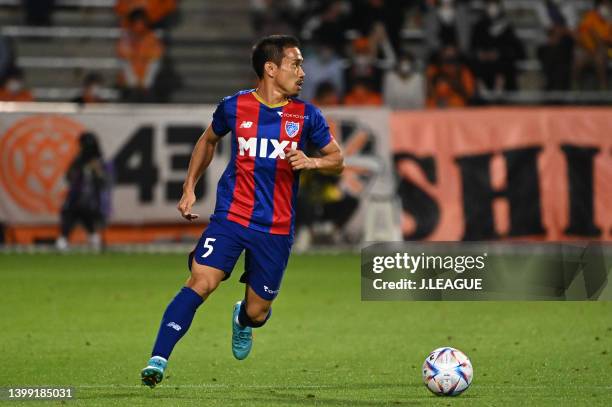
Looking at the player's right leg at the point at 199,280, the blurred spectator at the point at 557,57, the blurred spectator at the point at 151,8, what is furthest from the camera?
the blurred spectator at the point at 151,8

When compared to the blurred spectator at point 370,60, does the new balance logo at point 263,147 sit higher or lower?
lower

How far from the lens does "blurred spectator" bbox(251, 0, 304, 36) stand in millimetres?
23297

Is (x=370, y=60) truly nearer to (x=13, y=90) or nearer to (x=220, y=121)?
(x=13, y=90)

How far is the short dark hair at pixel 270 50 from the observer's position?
8.53 metres

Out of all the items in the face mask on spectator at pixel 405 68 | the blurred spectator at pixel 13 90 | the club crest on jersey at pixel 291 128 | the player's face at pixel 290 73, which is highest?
the face mask on spectator at pixel 405 68

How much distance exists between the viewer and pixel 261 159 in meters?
8.46

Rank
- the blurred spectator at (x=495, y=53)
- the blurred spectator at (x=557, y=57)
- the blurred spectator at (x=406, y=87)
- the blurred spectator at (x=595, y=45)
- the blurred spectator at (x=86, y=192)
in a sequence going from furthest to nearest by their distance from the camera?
the blurred spectator at (x=595, y=45) → the blurred spectator at (x=557, y=57) → the blurred spectator at (x=495, y=53) → the blurred spectator at (x=406, y=87) → the blurred spectator at (x=86, y=192)

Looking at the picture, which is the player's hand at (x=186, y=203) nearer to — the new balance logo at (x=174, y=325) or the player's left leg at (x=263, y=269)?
the player's left leg at (x=263, y=269)

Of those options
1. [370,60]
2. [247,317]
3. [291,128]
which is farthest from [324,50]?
[291,128]

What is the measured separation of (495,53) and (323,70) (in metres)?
2.92

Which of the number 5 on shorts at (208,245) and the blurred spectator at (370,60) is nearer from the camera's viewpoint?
the number 5 on shorts at (208,245)

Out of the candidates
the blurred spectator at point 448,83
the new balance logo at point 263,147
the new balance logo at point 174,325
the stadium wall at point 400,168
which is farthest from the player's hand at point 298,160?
the blurred spectator at point 448,83

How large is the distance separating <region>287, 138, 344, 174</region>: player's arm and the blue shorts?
53 cm

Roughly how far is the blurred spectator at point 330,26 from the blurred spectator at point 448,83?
5.84 feet
